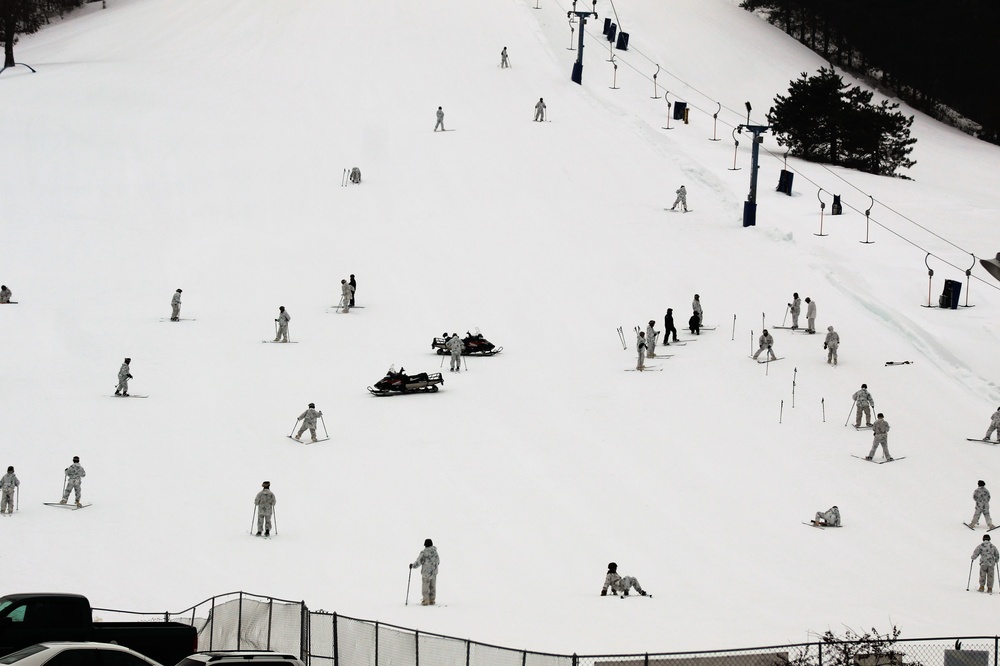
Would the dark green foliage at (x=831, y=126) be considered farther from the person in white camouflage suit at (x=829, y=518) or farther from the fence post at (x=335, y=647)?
the fence post at (x=335, y=647)

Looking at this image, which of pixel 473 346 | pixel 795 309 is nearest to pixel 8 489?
pixel 473 346

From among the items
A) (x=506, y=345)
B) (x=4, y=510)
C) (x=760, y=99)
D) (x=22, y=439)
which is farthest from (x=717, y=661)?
(x=760, y=99)

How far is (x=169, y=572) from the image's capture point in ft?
76.0

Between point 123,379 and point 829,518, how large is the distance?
694 inches

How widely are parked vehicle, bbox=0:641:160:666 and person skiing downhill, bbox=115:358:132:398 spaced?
20.5m

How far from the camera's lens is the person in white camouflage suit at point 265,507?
81.9 ft

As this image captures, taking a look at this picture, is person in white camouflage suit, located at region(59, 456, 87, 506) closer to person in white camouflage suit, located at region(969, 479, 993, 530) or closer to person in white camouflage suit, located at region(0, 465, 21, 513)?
person in white camouflage suit, located at region(0, 465, 21, 513)

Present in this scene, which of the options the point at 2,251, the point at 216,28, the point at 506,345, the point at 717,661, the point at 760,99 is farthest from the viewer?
the point at 216,28

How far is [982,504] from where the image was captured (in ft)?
85.4

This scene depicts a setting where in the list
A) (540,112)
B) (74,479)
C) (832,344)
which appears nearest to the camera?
(74,479)

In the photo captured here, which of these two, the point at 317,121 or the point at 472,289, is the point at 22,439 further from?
the point at 317,121

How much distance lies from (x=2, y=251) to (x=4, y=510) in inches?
892

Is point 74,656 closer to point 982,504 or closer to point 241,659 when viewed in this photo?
point 241,659

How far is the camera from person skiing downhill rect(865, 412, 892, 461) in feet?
95.4
